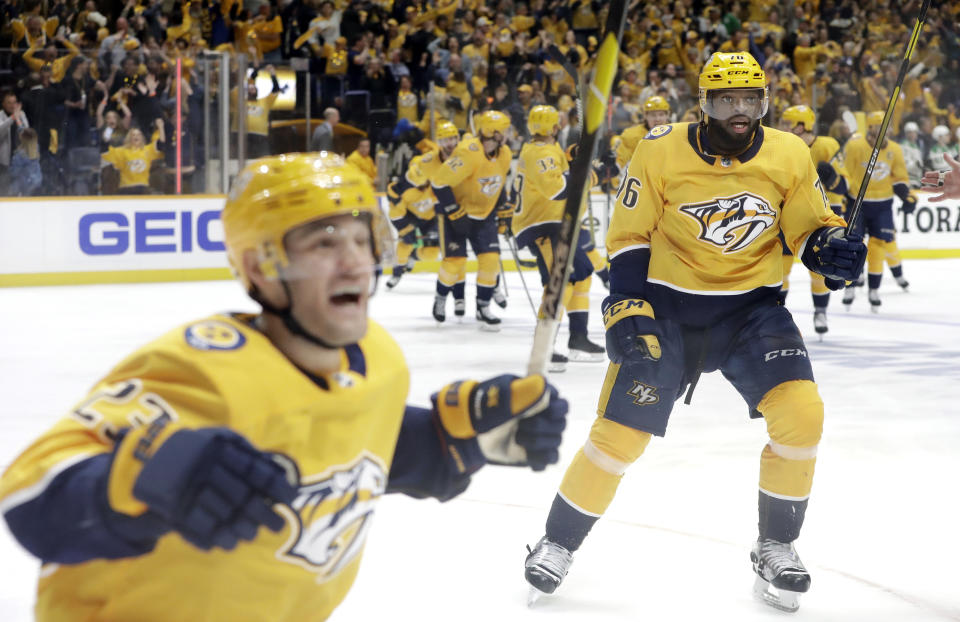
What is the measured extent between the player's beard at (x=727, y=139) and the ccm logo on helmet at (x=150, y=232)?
8.49 meters

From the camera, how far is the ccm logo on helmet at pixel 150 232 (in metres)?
11.2

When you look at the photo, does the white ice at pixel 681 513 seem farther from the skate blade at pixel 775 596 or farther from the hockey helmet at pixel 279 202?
the hockey helmet at pixel 279 202

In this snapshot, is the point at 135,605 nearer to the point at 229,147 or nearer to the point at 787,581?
the point at 787,581

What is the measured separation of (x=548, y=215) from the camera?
7.79m

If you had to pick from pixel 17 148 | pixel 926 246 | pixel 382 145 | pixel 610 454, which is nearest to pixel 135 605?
pixel 610 454

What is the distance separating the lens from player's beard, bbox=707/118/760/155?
3.27m

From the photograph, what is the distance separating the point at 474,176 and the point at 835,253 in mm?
6022

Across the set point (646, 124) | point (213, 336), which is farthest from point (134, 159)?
point (213, 336)

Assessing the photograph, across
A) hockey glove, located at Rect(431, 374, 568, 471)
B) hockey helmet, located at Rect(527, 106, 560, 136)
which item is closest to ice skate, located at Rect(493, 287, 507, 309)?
hockey helmet, located at Rect(527, 106, 560, 136)

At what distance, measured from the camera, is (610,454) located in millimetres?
3209

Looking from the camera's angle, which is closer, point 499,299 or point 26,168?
point 499,299

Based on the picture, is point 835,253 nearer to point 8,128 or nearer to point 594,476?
point 594,476

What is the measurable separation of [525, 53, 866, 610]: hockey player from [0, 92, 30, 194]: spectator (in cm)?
873

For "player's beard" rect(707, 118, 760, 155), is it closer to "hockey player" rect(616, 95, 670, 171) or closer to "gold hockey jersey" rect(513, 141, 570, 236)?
"gold hockey jersey" rect(513, 141, 570, 236)
